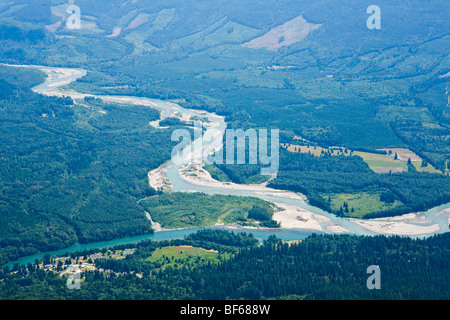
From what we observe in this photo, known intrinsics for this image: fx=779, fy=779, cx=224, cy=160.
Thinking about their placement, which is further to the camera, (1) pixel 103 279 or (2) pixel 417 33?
(2) pixel 417 33

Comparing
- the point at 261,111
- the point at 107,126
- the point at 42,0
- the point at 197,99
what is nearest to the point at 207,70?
the point at 197,99

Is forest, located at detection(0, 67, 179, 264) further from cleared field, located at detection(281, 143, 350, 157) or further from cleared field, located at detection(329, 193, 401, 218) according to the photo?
cleared field, located at detection(329, 193, 401, 218)

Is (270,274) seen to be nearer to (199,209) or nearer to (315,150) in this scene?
(199,209)

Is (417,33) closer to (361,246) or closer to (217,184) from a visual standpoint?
(217,184)

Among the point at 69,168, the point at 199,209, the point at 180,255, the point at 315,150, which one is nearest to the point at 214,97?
the point at 315,150

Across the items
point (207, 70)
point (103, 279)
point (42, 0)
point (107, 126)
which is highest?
point (42, 0)

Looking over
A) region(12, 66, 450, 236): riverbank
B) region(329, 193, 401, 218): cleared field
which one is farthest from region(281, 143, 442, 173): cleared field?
region(12, 66, 450, 236): riverbank

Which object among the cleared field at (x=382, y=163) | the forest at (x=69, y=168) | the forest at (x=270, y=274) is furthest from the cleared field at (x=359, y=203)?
the forest at (x=69, y=168)

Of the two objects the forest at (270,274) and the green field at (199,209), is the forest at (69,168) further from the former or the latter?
the forest at (270,274)
